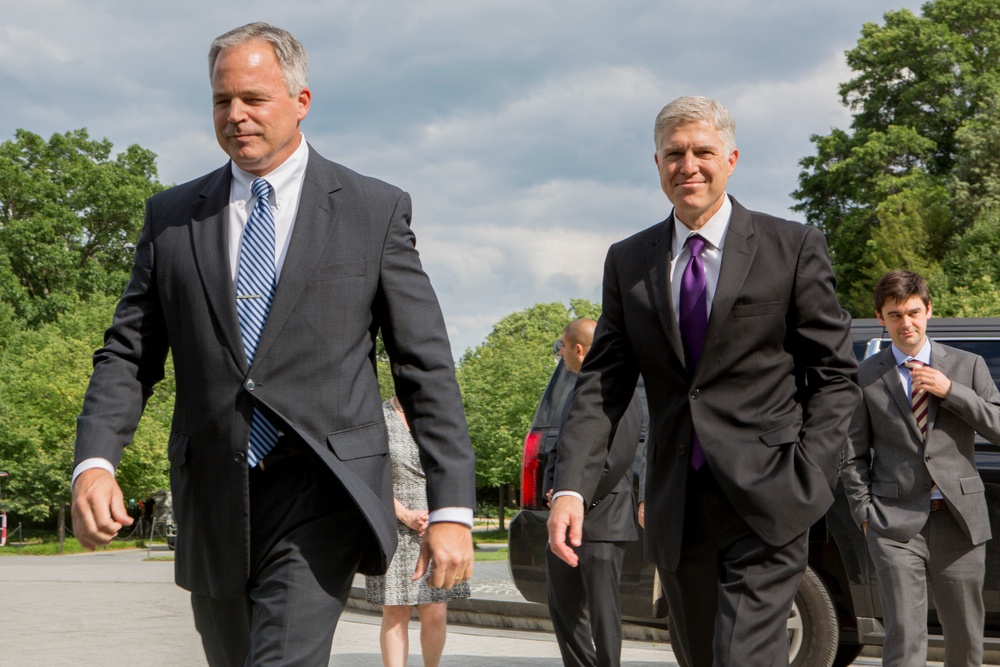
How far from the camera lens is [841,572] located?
23.4 ft

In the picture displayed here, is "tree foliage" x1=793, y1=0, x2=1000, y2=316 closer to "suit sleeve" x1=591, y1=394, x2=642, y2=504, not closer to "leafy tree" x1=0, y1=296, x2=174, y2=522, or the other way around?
"leafy tree" x1=0, y1=296, x2=174, y2=522

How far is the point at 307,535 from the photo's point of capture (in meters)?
3.06

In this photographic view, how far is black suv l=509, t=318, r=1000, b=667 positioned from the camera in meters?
6.88

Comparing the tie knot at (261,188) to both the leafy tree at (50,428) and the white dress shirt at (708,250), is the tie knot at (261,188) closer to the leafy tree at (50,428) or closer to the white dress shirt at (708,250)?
the white dress shirt at (708,250)

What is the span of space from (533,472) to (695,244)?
3.77 meters

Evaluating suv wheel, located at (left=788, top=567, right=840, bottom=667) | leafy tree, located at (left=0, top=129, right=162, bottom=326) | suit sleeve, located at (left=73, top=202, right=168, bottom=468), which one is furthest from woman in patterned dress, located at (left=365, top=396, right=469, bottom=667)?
leafy tree, located at (left=0, top=129, right=162, bottom=326)

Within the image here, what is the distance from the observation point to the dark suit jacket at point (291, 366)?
10.2ft

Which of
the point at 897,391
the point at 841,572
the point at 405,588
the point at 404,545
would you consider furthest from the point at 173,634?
the point at 897,391

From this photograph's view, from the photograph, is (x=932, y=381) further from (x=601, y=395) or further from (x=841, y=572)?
(x=601, y=395)

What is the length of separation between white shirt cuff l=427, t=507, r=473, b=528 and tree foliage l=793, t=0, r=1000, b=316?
131ft

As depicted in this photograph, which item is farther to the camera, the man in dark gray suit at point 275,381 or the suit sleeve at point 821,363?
the suit sleeve at point 821,363

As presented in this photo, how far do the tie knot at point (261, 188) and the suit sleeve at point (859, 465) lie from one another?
3.78 metres

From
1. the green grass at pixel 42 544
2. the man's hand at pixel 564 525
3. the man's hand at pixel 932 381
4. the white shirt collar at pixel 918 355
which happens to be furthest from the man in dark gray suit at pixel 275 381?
the green grass at pixel 42 544

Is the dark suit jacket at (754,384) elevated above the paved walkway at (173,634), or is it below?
above
